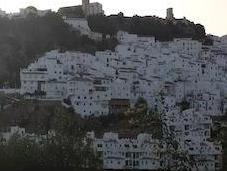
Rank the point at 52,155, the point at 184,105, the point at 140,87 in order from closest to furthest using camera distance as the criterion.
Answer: the point at 52,155 < the point at 184,105 < the point at 140,87

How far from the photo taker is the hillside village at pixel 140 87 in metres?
54.8

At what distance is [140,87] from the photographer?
221 ft

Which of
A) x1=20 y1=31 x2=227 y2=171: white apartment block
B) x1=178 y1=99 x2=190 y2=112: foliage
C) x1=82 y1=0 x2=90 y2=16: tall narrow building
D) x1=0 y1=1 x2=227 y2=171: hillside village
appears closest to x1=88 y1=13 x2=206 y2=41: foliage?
x1=0 y1=1 x2=227 y2=171: hillside village

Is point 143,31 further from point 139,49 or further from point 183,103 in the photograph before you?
point 183,103

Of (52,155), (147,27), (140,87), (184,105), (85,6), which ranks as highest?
(85,6)

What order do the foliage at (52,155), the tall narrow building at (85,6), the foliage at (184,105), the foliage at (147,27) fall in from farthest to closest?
1. the tall narrow building at (85,6)
2. the foliage at (147,27)
3. the foliage at (184,105)
4. the foliage at (52,155)

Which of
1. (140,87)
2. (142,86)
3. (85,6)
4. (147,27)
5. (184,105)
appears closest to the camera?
(184,105)

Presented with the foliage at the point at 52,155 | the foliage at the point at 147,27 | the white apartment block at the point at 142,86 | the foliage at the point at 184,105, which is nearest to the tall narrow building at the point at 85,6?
the foliage at the point at 147,27

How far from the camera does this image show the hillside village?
180 ft

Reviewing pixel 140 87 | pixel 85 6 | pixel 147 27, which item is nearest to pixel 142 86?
pixel 140 87

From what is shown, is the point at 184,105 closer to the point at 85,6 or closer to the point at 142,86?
the point at 142,86

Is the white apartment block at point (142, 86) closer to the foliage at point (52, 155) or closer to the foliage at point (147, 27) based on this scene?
the foliage at point (147, 27)

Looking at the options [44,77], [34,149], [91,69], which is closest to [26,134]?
[34,149]

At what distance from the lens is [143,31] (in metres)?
84.5
